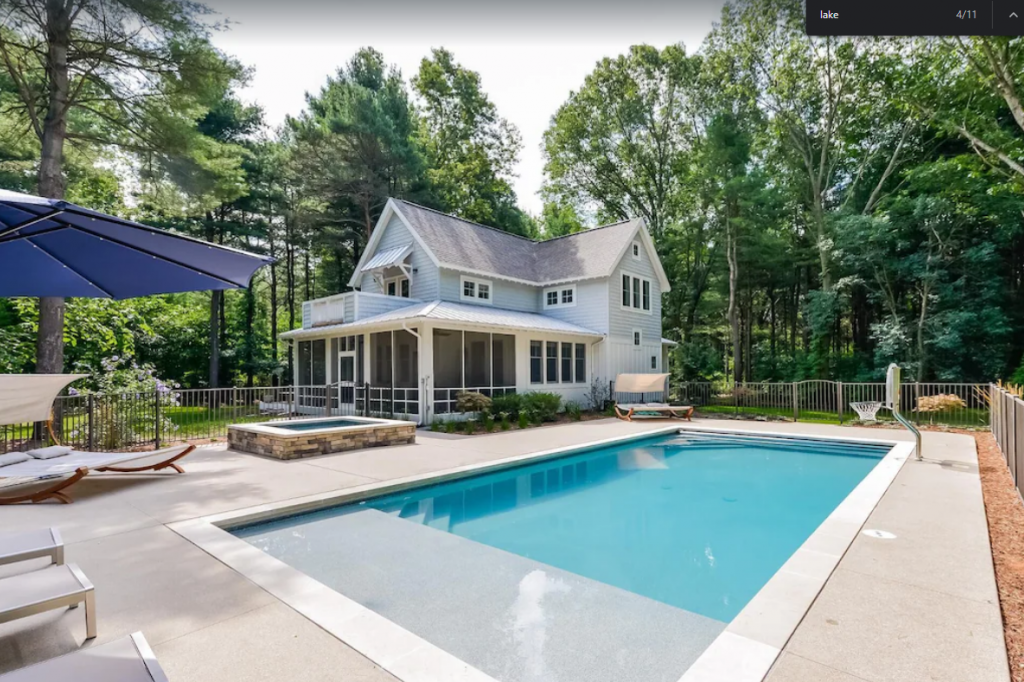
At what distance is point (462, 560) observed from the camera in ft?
15.6

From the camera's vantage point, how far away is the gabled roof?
1745 cm

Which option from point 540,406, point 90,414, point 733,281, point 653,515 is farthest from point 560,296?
point 90,414

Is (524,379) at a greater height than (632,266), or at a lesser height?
lesser

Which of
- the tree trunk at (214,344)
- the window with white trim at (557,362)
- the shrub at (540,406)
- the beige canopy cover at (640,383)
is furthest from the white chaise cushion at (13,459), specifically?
the tree trunk at (214,344)

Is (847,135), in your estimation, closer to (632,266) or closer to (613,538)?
(632,266)

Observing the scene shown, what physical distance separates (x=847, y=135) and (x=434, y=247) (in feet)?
60.2

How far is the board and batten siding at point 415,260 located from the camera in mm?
16750

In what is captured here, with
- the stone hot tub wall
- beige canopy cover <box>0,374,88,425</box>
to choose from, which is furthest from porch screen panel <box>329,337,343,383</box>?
beige canopy cover <box>0,374,88,425</box>

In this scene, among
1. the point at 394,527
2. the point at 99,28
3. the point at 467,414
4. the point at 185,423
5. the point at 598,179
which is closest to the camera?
the point at 394,527

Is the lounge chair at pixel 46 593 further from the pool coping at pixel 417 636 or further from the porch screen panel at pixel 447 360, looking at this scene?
the porch screen panel at pixel 447 360

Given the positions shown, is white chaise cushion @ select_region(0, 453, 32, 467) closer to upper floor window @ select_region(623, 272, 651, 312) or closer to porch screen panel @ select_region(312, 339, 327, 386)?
porch screen panel @ select_region(312, 339, 327, 386)

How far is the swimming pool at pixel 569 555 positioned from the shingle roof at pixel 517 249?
34.3 ft

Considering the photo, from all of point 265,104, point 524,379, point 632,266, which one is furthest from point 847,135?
point 265,104

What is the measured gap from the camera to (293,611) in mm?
3178
